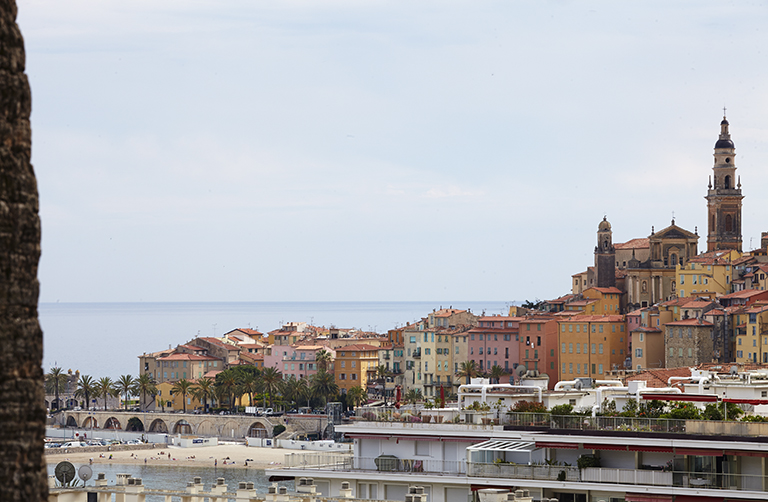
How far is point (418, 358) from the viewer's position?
13538 centimetres

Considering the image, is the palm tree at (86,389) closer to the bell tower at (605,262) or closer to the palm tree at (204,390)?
the palm tree at (204,390)

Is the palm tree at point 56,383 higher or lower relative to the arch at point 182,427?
higher

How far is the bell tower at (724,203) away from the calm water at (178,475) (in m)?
62.1

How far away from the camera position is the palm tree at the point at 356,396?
434 feet

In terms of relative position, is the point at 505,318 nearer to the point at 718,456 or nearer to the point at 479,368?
the point at 479,368

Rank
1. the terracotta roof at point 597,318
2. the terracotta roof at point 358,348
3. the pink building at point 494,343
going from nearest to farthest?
the terracotta roof at point 597,318 → the pink building at point 494,343 → the terracotta roof at point 358,348

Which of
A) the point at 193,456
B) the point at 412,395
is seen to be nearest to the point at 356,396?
the point at 412,395

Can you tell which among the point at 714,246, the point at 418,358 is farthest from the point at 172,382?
the point at 714,246

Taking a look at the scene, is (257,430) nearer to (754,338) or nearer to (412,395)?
(412,395)

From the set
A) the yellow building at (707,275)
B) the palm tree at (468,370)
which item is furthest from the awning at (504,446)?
the palm tree at (468,370)

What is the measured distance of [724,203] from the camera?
141 meters

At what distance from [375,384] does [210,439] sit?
20.9 metres

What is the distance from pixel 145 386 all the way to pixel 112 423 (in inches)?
226

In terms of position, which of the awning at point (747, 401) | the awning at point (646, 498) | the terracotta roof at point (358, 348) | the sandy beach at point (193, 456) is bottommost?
the sandy beach at point (193, 456)
